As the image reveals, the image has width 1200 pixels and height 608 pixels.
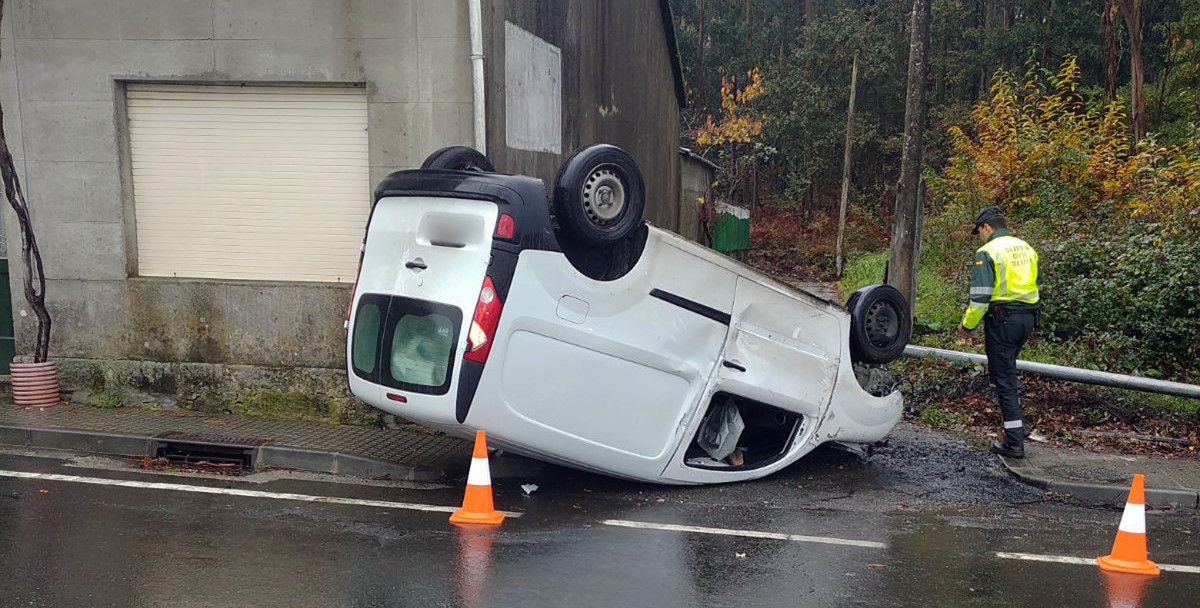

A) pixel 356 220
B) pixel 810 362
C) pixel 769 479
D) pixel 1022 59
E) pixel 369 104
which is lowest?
pixel 769 479

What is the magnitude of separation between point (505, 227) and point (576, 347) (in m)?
0.87

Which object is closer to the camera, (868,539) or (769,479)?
(868,539)

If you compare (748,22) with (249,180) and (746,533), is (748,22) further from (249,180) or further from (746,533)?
(746,533)

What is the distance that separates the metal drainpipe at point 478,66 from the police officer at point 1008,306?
13.7ft

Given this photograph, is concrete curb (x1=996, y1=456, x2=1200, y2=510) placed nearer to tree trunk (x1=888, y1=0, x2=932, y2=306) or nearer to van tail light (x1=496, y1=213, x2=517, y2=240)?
van tail light (x1=496, y1=213, x2=517, y2=240)

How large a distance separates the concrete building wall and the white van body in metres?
2.59

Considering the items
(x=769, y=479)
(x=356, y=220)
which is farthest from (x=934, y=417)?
(x=356, y=220)

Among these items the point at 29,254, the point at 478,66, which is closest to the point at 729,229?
the point at 478,66

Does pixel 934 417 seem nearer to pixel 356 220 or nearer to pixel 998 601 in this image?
pixel 998 601

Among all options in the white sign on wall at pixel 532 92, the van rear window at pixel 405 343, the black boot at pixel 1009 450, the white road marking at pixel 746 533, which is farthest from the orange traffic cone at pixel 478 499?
the white sign on wall at pixel 532 92

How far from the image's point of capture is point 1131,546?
5.41 metres

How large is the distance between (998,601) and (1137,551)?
1135 millimetres

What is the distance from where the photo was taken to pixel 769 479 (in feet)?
23.7

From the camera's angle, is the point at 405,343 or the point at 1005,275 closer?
the point at 405,343
